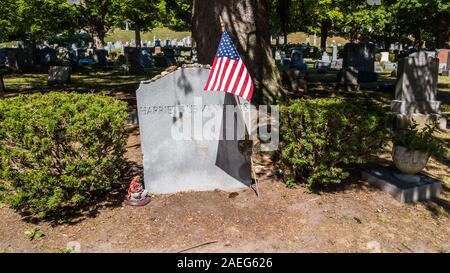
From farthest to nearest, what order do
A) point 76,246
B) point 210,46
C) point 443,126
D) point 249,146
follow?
point 443,126, point 210,46, point 249,146, point 76,246

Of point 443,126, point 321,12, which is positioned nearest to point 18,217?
point 443,126

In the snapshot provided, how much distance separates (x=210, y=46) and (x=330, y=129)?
4.62 m

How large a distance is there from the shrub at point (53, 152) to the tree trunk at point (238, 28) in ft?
14.5

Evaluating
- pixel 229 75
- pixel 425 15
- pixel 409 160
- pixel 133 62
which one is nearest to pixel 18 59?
pixel 133 62

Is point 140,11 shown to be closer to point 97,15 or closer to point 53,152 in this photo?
point 97,15

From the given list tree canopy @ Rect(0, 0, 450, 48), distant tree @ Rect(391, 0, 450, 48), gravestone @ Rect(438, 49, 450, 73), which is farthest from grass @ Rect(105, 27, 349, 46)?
gravestone @ Rect(438, 49, 450, 73)

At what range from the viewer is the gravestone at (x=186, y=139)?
19.1ft

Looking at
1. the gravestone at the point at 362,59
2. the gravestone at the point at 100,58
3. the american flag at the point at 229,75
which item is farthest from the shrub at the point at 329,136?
the gravestone at the point at 100,58

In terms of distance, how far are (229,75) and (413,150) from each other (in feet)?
10.7

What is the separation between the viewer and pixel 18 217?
18.1ft

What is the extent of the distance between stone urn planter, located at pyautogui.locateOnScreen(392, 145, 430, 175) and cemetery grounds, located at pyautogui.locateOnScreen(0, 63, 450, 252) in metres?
0.57

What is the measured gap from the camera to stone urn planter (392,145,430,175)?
19.4ft

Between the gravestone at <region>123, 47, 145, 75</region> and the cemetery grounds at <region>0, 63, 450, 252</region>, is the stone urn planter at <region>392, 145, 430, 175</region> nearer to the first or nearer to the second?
the cemetery grounds at <region>0, 63, 450, 252</region>

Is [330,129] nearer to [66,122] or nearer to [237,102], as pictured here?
[237,102]
